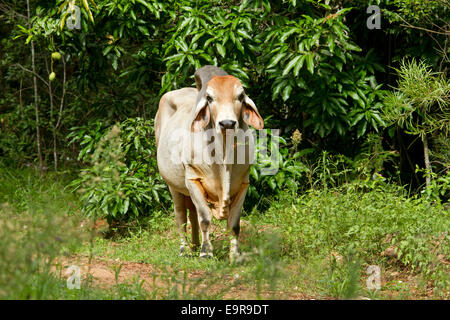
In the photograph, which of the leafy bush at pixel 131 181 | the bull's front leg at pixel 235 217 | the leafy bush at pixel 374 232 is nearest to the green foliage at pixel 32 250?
the bull's front leg at pixel 235 217

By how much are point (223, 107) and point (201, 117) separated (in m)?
0.32

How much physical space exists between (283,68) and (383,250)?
2382 millimetres

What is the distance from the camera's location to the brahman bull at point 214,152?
487 cm

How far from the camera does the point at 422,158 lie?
7664 mm

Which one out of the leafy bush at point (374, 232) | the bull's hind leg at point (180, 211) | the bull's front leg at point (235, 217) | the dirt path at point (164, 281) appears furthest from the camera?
the bull's hind leg at point (180, 211)

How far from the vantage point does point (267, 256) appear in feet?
12.1

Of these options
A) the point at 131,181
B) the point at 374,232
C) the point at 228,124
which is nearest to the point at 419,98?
the point at 374,232

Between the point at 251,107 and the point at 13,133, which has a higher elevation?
the point at 13,133

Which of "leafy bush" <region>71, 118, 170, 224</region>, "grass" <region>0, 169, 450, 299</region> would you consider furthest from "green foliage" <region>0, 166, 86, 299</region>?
"leafy bush" <region>71, 118, 170, 224</region>

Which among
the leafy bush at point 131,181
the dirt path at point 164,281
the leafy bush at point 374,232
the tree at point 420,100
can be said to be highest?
the tree at point 420,100

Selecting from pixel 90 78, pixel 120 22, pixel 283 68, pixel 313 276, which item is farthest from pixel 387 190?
pixel 90 78

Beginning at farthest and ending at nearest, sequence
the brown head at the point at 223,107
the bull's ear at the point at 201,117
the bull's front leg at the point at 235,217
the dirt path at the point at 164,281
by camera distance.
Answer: the bull's front leg at the point at 235,217
the bull's ear at the point at 201,117
the brown head at the point at 223,107
the dirt path at the point at 164,281

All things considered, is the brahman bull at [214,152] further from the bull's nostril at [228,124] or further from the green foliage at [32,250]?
the green foliage at [32,250]

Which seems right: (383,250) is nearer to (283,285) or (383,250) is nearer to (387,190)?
(283,285)
